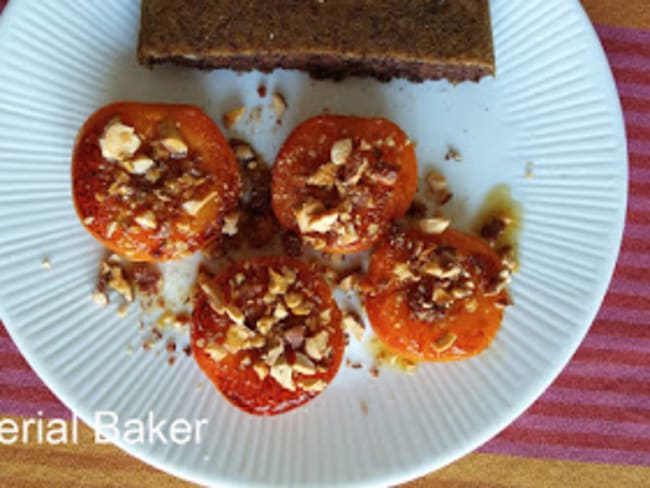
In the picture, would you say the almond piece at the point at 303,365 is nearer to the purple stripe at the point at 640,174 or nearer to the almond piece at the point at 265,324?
the almond piece at the point at 265,324

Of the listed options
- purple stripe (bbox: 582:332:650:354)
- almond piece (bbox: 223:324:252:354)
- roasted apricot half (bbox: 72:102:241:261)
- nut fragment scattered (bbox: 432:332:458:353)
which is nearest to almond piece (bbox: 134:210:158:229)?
roasted apricot half (bbox: 72:102:241:261)

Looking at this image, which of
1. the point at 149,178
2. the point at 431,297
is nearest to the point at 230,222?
the point at 149,178

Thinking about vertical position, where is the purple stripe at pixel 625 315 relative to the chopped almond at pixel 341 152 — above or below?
below

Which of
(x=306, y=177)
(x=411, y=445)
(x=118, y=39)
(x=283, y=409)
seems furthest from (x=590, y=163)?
(x=118, y=39)

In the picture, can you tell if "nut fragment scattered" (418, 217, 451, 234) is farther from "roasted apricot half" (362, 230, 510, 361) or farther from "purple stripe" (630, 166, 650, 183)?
"purple stripe" (630, 166, 650, 183)

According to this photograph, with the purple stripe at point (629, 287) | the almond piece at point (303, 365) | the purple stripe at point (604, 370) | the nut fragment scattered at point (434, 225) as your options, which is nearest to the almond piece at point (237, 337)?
the almond piece at point (303, 365)

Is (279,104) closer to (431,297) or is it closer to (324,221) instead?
(324,221)

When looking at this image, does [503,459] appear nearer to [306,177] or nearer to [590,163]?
[590,163]
